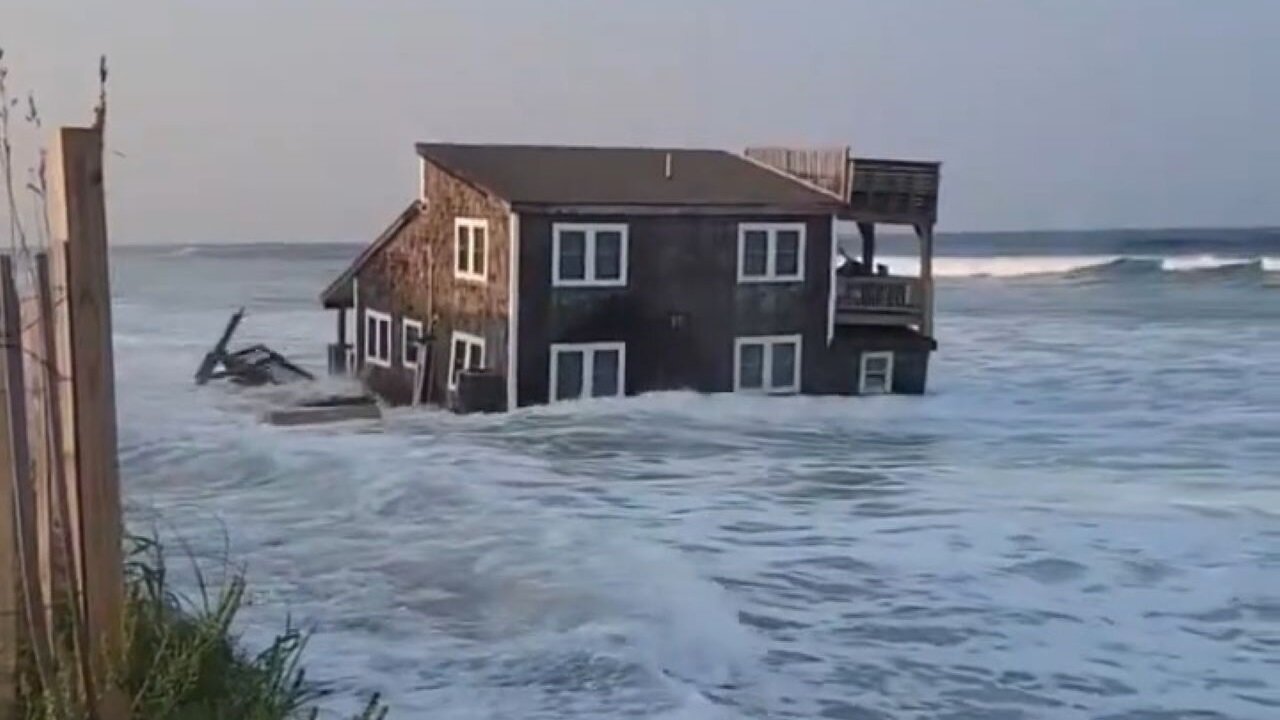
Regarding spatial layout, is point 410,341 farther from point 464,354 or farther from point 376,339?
point 464,354

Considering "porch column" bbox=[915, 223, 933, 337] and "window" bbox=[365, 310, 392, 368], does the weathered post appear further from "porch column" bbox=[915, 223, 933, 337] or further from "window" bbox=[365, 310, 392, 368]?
"window" bbox=[365, 310, 392, 368]

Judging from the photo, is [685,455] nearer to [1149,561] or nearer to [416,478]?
[416,478]

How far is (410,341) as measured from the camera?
25.8 meters

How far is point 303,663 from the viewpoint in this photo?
7922mm

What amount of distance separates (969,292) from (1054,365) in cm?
2826

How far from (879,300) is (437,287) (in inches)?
293

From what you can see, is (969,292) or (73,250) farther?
(969,292)

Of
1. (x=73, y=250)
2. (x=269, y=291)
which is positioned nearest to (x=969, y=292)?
(x=269, y=291)

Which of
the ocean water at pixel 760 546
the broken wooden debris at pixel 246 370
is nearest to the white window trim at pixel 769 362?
the ocean water at pixel 760 546

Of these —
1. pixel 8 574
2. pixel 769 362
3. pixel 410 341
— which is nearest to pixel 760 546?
pixel 8 574

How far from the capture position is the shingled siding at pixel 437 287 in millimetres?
22984

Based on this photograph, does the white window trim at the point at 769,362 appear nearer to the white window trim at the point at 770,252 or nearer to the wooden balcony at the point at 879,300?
the white window trim at the point at 770,252

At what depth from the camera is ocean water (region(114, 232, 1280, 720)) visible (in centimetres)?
821

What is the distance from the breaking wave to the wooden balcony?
1536 inches
